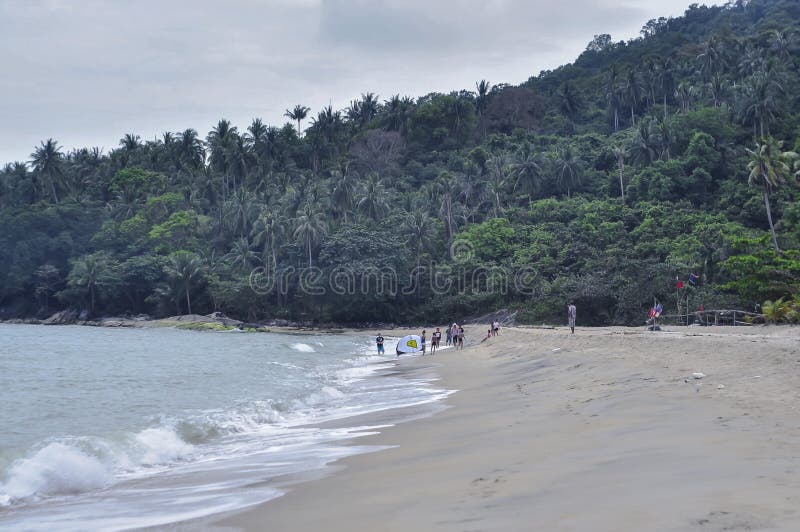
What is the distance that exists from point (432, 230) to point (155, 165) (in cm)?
5302

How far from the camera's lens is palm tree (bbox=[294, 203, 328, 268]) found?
74312 millimetres

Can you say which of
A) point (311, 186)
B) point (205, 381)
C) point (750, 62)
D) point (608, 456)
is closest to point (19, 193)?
point (311, 186)

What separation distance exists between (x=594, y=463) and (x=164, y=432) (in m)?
8.89

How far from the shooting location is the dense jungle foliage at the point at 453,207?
2297 inches

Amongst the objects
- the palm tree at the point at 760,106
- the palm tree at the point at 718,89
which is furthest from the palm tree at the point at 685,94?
the palm tree at the point at 760,106

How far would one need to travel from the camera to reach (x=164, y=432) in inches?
530

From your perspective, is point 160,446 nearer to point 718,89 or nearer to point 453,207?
point 453,207

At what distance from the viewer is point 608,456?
7527 millimetres

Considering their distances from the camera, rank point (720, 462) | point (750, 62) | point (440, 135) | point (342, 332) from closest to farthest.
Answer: point (720, 462), point (342, 332), point (750, 62), point (440, 135)

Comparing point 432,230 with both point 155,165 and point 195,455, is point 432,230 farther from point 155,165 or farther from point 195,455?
point 195,455

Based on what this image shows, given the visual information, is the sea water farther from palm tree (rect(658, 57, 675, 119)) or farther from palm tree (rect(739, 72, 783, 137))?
palm tree (rect(658, 57, 675, 119))

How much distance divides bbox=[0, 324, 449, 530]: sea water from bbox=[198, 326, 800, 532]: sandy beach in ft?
3.62

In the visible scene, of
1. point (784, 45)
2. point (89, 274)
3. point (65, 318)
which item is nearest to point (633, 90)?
point (784, 45)

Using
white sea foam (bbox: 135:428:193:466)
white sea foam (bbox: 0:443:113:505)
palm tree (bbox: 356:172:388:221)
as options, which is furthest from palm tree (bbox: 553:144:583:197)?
white sea foam (bbox: 0:443:113:505)
